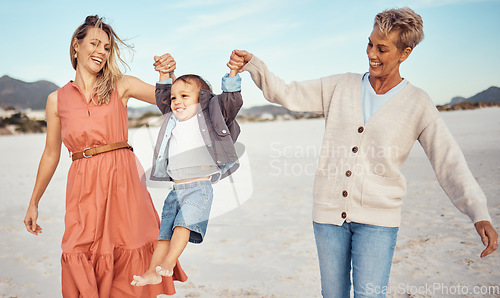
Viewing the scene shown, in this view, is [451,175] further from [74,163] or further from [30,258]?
[30,258]

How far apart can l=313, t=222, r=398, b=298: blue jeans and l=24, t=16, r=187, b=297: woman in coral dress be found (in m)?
1.16

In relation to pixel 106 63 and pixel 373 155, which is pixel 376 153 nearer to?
pixel 373 155

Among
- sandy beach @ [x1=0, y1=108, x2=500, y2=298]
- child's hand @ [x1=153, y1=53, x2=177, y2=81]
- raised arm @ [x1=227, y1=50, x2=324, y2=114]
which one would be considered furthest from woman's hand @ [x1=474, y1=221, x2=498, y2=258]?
child's hand @ [x1=153, y1=53, x2=177, y2=81]

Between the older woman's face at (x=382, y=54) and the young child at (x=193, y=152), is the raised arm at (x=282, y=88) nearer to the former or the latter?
the young child at (x=193, y=152)

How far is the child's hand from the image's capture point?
2.74 metres

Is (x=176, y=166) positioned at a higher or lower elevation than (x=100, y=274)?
higher

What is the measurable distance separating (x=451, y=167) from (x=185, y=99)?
1.52 metres

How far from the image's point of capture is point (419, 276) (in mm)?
5664

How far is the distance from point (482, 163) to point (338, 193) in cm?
1209

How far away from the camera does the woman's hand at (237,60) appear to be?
2508 millimetres

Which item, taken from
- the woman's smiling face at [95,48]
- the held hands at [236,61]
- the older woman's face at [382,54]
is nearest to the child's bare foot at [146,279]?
the held hands at [236,61]

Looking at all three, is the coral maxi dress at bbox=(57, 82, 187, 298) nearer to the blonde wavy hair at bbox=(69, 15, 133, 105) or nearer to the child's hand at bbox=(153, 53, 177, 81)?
the blonde wavy hair at bbox=(69, 15, 133, 105)

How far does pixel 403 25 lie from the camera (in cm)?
254

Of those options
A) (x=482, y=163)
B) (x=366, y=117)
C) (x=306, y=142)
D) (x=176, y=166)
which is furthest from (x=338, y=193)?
(x=306, y=142)
